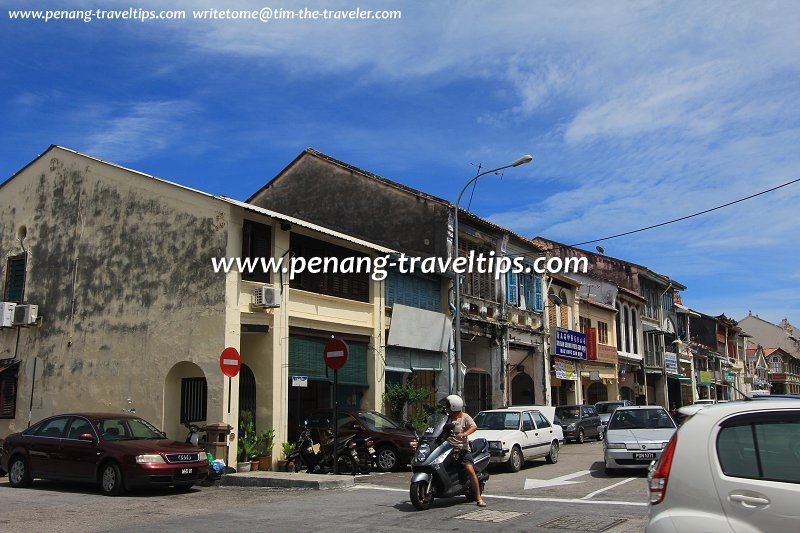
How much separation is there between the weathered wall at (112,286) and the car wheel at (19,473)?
378 cm

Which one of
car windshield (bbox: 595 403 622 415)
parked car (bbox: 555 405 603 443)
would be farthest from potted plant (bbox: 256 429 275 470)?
car windshield (bbox: 595 403 622 415)

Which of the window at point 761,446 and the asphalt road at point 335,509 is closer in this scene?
the window at point 761,446

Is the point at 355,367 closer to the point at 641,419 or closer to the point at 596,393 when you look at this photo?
the point at 641,419

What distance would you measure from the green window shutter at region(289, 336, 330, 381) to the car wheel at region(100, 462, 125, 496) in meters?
6.43

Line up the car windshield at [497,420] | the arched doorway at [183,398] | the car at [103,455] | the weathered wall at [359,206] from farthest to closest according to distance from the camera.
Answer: the weathered wall at [359,206], the arched doorway at [183,398], the car windshield at [497,420], the car at [103,455]

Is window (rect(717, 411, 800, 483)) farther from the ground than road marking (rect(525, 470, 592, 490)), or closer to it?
farther from the ground

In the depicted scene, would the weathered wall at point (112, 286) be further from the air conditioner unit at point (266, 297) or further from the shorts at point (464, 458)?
the shorts at point (464, 458)

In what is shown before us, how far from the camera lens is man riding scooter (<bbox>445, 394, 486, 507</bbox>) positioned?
36.9ft

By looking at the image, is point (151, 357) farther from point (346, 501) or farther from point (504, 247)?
point (504, 247)

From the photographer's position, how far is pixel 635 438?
15.6 meters

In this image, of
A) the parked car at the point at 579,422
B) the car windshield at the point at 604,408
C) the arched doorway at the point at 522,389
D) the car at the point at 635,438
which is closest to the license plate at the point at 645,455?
the car at the point at 635,438

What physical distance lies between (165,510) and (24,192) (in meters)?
15.3

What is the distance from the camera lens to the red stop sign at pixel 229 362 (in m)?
15.7

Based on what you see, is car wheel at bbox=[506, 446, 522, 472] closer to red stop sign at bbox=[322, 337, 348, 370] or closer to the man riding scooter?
red stop sign at bbox=[322, 337, 348, 370]
